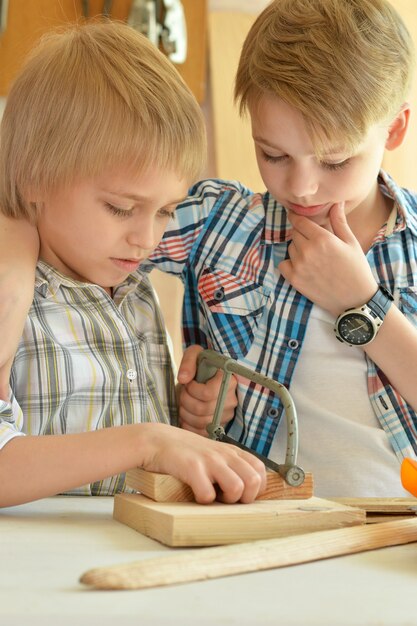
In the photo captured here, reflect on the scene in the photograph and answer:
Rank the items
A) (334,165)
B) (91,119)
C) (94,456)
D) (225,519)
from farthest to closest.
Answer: (334,165)
(91,119)
(94,456)
(225,519)

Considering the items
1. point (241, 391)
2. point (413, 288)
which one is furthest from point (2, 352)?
point (413, 288)

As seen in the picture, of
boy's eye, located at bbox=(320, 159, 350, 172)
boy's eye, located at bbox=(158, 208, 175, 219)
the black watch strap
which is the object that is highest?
boy's eye, located at bbox=(320, 159, 350, 172)

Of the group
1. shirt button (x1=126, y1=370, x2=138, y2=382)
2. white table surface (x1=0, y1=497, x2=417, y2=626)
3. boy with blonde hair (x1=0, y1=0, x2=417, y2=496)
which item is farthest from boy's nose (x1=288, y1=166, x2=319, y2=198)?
white table surface (x1=0, y1=497, x2=417, y2=626)

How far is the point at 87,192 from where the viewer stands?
1.09 meters

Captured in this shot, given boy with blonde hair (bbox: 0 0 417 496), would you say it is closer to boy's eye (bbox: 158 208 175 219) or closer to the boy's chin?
the boy's chin

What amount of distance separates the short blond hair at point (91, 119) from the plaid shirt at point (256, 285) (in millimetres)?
185

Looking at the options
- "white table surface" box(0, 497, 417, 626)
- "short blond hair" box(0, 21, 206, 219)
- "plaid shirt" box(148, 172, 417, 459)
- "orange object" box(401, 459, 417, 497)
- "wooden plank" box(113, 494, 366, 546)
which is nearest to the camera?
"white table surface" box(0, 497, 417, 626)

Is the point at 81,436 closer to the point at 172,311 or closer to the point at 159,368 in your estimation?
the point at 159,368

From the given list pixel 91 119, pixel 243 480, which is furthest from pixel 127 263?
pixel 243 480

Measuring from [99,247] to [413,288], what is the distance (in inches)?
19.9

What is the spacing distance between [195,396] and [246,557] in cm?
58

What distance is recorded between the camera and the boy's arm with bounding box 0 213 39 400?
3.06 ft

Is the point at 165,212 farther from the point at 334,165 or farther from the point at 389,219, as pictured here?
the point at 389,219

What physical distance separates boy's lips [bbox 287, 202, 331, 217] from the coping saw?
25 cm
